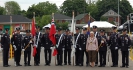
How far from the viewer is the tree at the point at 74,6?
384 feet

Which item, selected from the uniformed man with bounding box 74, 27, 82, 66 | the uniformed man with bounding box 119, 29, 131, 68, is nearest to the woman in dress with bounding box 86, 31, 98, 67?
the uniformed man with bounding box 74, 27, 82, 66

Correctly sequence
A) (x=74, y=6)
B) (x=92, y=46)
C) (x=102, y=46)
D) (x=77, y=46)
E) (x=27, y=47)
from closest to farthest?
(x=92, y=46), (x=102, y=46), (x=77, y=46), (x=27, y=47), (x=74, y=6)

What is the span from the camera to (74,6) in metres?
117

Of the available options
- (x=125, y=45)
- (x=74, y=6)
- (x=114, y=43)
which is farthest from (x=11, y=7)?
(x=125, y=45)

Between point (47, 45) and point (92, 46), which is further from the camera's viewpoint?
point (47, 45)

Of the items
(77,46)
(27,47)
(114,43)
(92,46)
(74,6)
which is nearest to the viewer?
(92,46)

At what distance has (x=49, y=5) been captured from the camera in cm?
13188

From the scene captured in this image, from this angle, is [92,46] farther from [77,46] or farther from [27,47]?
[27,47]

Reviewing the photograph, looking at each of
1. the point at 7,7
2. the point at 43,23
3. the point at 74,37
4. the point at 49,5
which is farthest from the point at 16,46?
the point at 7,7

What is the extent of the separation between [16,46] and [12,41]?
0.34 m

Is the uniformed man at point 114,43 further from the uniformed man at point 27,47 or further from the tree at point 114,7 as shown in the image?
the tree at point 114,7

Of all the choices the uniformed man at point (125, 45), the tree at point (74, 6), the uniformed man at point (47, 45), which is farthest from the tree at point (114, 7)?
the uniformed man at point (125, 45)

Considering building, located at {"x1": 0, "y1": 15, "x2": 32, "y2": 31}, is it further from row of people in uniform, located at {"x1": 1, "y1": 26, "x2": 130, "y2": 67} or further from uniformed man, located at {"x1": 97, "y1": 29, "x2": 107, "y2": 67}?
uniformed man, located at {"x1": 97, "y1": 29, "x2": 107, "y2": 67}

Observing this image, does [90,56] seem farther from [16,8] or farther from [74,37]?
[16,8]
